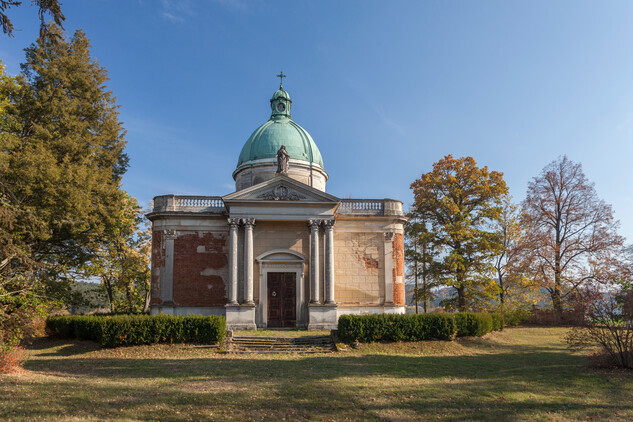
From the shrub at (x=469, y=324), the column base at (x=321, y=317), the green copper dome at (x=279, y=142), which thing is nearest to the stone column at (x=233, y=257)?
the column base at (x=321, y=317)

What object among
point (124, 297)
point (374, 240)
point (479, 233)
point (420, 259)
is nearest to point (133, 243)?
point (124, 297)

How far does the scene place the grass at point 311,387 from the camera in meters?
9.12

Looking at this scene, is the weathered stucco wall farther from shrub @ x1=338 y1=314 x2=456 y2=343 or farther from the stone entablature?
shrub @ x1=338 y1=314 x2=456 y2=343

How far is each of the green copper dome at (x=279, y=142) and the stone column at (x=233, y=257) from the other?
292 inches

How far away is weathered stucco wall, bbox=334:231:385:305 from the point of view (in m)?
26.5

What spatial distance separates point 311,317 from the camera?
78.1 ft

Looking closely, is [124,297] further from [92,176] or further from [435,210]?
[435,210]

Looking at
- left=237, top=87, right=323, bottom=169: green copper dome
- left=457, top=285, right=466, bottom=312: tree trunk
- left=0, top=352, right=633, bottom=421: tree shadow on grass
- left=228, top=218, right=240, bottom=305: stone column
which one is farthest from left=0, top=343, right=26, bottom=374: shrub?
left=457, top=285, right=466, bottom=312: tree trunk

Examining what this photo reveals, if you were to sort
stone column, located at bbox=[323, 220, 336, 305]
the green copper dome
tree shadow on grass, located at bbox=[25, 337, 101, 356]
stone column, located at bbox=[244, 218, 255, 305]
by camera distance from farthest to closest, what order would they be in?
the green copper dome
stone column, located at bbox=[323, 220, 336, 305]
stone column, located at bbox=[244, 218, 255, 305]
tree shadow on grass, located at bbox=[25, 337, 101, 356]

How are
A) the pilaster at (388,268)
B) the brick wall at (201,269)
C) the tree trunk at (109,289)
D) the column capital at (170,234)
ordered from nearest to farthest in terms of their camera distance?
1. the brick wall at (201,269)
2. the column capital at (170,234)
3. the pilaster at (388,268)
4. the tree trunk at (109,289)

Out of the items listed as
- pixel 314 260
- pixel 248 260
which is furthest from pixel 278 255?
pixel 314 260

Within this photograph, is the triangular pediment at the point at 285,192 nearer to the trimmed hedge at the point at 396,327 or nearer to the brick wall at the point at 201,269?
the brick wall at the point at 201,269

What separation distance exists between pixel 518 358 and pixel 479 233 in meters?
10.5

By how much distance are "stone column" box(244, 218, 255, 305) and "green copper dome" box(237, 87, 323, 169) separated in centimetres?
729
